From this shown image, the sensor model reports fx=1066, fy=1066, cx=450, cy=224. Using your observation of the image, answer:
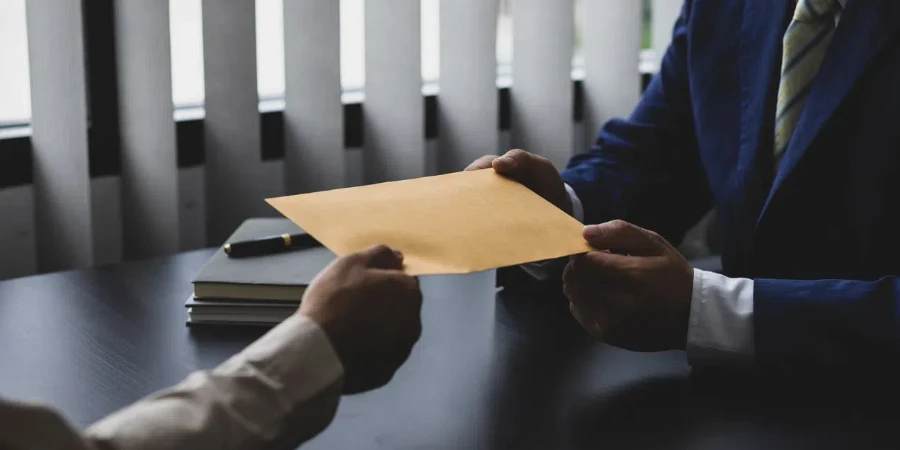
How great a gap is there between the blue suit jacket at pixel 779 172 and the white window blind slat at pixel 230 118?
0.58 meters

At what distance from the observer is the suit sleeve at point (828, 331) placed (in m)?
1.06

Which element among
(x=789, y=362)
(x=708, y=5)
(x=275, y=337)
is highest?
(x=708, y=5)

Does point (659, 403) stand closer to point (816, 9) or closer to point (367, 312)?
point (367, 312)

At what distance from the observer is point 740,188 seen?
1.43 m

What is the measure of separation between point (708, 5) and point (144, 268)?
87 cm

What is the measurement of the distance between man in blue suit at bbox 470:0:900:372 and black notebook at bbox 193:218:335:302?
0.23 meters

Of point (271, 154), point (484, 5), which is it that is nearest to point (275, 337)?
point (271, 154)

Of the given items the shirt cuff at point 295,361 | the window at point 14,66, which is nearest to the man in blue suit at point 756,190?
the shirt cuff at point 295,361

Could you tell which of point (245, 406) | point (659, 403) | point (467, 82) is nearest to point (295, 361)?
point (245, 406)

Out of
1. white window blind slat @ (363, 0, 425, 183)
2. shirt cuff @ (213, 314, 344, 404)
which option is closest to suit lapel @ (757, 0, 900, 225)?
shirt cuff @ (213, 314, 344, 404)

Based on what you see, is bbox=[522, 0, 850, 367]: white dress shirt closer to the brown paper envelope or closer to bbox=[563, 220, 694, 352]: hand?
bbox=[563, 220, 694, 352]: hand

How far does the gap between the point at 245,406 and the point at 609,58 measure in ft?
5.62

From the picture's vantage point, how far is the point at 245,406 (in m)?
0.75

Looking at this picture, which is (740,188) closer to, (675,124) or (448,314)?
(675,124)
